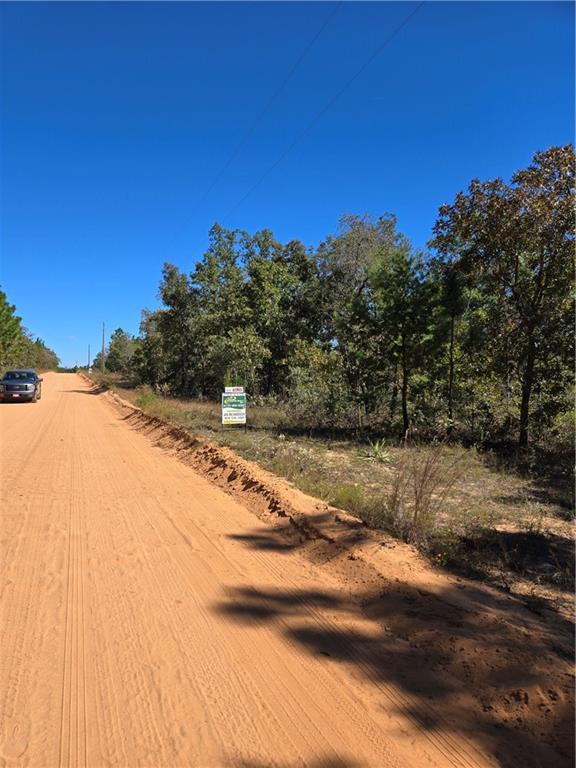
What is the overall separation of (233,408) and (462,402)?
23.9ft

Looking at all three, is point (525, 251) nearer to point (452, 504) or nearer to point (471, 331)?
point (471, 331)

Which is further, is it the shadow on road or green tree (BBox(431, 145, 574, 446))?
green tree (BBox(431, 145, 574, 446))

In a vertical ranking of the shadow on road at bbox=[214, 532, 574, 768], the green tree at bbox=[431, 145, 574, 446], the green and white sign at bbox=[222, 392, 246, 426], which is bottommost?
the shadow on road at bbox=[214, 532, 574, 768]

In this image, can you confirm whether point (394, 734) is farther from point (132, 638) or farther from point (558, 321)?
point (558, 321)

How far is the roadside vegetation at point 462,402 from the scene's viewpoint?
256 inches

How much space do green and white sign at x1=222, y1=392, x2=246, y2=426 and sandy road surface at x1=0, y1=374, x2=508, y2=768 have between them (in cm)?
819

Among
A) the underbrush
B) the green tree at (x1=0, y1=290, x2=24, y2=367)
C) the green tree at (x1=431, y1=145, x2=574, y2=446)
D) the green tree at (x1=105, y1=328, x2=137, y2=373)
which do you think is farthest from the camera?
the green tree at (x1=105, y1=328, x2=137, y2=373)

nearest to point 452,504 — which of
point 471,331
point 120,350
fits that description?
point 471,331

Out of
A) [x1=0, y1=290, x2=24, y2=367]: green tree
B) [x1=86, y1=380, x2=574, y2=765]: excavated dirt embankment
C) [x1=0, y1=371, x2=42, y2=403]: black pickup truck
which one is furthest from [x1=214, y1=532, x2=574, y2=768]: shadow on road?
[x1=0, y1=290, x2=24, y2=367]: green tree

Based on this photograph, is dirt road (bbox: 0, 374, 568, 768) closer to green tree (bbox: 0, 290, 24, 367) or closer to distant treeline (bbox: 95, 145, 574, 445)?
distant treeline (bbox: 95, 145, 574, 445)

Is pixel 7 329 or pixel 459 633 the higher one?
pixel 7 329

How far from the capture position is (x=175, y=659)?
3576 mm

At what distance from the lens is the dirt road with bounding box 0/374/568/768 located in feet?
9.16

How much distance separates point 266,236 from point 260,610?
105ft
